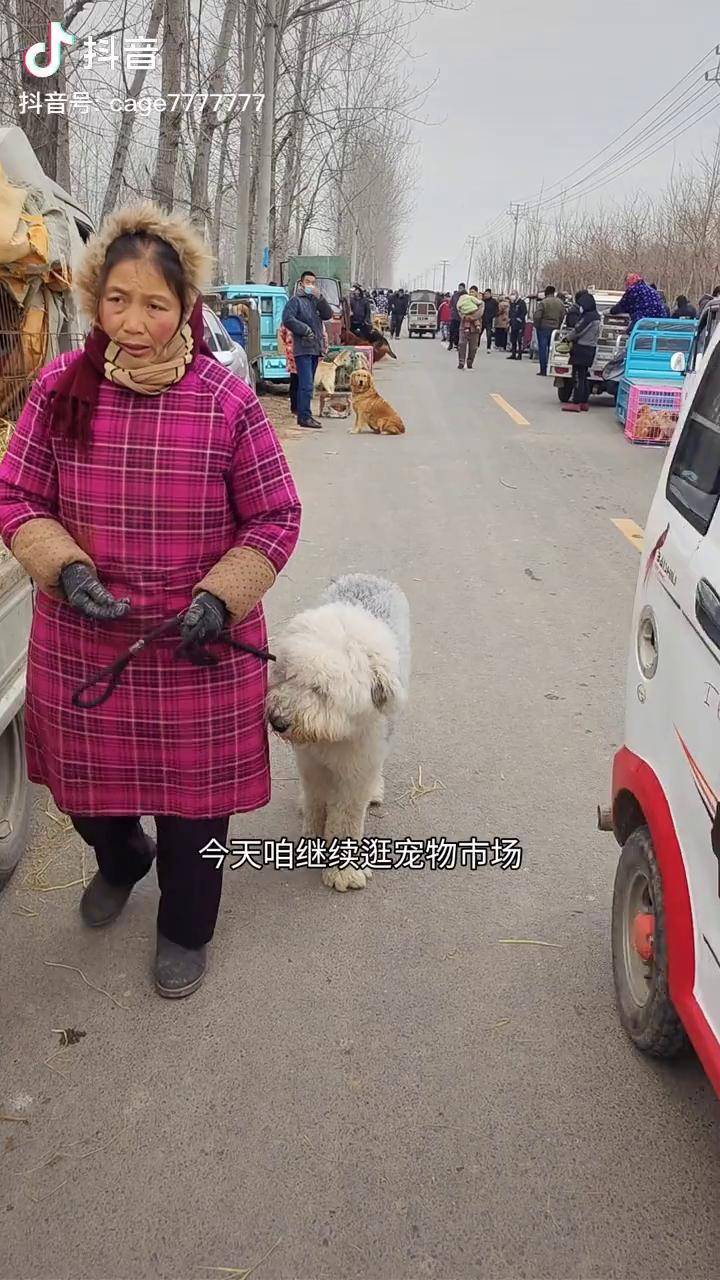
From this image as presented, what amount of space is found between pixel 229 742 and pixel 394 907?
1.06 meters

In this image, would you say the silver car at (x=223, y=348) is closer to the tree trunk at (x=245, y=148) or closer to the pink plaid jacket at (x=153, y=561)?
the pink plaid jacket at (x=153, y=561)

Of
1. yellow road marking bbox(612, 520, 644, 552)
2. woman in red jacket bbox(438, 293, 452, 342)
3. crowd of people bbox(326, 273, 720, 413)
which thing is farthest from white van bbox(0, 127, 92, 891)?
woman in red jacket bbox(438, 293, 452, 342)

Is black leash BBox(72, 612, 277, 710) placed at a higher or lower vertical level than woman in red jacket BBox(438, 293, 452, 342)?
lower

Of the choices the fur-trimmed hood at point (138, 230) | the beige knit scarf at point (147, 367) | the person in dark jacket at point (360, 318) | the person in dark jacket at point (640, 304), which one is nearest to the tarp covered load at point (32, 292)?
the fur-trimmed hood at point (138, 230)

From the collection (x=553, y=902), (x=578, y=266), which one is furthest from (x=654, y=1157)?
(x=578, y=266)

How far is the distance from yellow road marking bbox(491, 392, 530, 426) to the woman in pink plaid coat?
41.6ft

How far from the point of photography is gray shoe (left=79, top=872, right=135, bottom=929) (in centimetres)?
303

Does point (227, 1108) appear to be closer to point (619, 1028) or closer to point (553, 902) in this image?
point (619, 1028)

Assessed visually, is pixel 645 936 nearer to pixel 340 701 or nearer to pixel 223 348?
pixel 340 701

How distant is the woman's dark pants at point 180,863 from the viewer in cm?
263

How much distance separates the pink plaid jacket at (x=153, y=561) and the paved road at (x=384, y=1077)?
0.66 metres

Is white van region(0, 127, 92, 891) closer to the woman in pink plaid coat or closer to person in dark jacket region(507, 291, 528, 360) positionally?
the woman in pink plaid coat

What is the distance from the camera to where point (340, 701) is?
2.77m

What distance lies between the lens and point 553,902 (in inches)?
126
